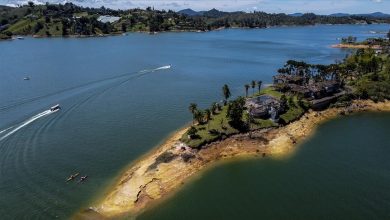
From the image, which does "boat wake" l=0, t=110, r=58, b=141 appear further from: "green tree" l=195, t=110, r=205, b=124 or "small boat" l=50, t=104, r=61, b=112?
"green tree" l=195, t=110, r=205, b=124

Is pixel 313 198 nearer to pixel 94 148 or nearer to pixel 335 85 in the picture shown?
pixel 94 148

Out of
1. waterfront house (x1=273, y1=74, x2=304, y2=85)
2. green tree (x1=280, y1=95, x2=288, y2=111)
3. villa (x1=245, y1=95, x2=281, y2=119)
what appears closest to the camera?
villa (x1=245, y1=95, x2=281, y2=119)

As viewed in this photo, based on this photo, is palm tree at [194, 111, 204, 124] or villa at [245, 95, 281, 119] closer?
palm tree at [194, 111, 204, 124]

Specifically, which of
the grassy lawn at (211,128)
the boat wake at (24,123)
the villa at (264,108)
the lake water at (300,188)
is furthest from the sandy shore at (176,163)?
the boat wake at (24,123)

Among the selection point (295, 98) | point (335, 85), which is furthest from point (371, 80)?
point (295, 98)

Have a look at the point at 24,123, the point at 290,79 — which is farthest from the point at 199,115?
the point at 290,79

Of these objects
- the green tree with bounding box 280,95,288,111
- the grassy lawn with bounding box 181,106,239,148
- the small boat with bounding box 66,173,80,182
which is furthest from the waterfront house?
the small boat with bounding box 66,173,80,182

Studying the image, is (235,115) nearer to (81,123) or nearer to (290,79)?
(81,123)
